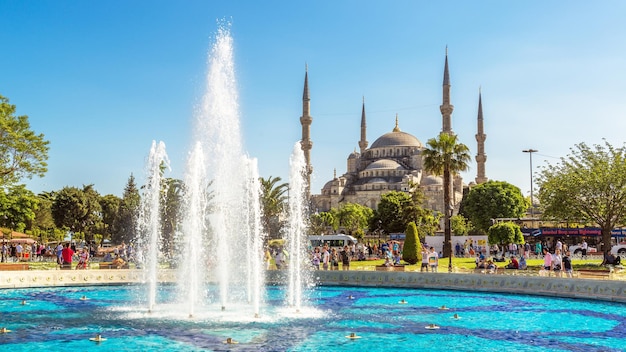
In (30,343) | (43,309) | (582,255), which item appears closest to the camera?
(30,343)

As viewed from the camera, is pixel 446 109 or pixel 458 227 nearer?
pixel 458 227

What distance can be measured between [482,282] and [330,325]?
811cm

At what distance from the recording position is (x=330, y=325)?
12.2 meters

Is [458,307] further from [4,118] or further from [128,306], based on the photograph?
[4,118]

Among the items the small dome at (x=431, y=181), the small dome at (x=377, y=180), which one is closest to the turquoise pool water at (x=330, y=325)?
the small dome at (x=431, y=181)

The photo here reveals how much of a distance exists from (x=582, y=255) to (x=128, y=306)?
23.1 m

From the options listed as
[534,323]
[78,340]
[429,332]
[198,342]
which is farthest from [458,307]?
[78,340]

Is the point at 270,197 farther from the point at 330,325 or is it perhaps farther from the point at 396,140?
the point at 396,140

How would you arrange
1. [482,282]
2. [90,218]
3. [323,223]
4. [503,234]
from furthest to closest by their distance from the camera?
[323,223] → [90,218] → [503,234] → [482,282]

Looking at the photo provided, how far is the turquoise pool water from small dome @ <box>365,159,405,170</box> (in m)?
76.3

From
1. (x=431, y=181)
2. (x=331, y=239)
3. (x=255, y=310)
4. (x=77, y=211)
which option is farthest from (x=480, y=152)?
(x=255, y=310)

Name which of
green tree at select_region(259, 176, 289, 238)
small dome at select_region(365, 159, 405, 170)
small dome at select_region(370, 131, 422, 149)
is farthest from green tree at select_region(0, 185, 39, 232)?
small dome at select_region(370, 131, 422, 149)

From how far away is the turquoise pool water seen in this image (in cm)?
1024

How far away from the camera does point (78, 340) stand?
416 inches
